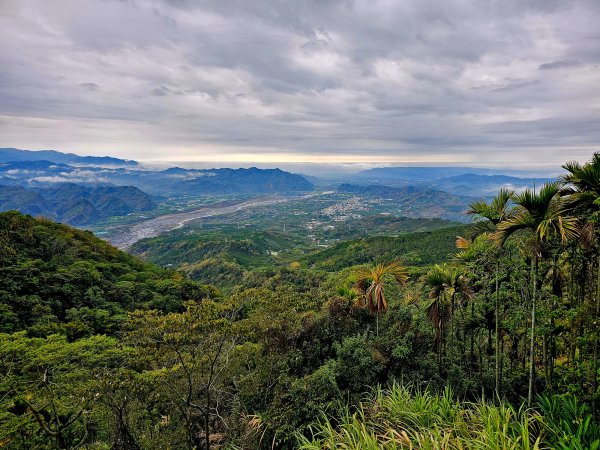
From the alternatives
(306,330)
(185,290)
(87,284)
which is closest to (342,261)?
(185,290)

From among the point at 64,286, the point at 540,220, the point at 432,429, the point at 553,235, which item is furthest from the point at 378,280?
the point at 64,286

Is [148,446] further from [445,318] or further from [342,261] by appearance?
[342,261]

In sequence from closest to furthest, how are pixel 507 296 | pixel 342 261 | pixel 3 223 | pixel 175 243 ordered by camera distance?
1. pixel 507 296
2. pixel 3 223
3. pixel 342 261
4. pixel 175 243

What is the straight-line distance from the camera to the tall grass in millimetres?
5250

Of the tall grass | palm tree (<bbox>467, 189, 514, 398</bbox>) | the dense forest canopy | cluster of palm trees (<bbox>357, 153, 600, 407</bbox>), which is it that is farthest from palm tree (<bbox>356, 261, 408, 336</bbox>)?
the tall grass

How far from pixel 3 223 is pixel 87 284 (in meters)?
12.8

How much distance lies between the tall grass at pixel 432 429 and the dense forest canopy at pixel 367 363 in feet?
0.18

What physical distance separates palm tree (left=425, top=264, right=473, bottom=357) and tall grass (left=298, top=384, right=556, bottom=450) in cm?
423

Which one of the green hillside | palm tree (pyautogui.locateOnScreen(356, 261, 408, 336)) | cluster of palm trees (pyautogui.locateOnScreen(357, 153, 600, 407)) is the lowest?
the green hillside

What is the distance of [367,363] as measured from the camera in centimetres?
1009

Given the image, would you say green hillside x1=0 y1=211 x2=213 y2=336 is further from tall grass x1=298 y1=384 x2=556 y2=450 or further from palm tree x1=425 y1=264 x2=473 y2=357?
palm tree x1=425 y1=264 x2=473 y2=357

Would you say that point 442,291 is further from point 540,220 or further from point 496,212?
point 540,220

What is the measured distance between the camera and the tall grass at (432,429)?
207 inches

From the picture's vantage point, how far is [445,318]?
12172 millimetres
